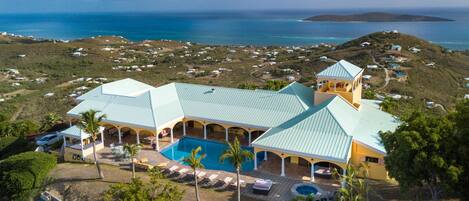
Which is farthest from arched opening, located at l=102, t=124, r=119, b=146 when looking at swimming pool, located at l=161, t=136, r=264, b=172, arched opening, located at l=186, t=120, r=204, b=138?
arched opening, located at l=186, t=120, r=204, b=138

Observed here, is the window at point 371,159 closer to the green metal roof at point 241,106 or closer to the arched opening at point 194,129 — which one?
the green metal roof at point 241,106

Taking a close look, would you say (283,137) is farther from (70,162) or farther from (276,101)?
(70,162)

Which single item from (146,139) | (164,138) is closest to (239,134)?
(164,138)

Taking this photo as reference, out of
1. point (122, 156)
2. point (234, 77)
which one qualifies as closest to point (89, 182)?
point (122, 156)

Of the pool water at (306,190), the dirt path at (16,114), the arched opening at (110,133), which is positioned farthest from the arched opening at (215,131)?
the dirt path at (16,114)

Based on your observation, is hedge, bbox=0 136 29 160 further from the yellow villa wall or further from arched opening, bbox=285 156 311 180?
the yellow villa wall

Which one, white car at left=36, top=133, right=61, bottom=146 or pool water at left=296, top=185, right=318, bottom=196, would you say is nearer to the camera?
pool water at left=296, top=185, right=318, bottom=196
